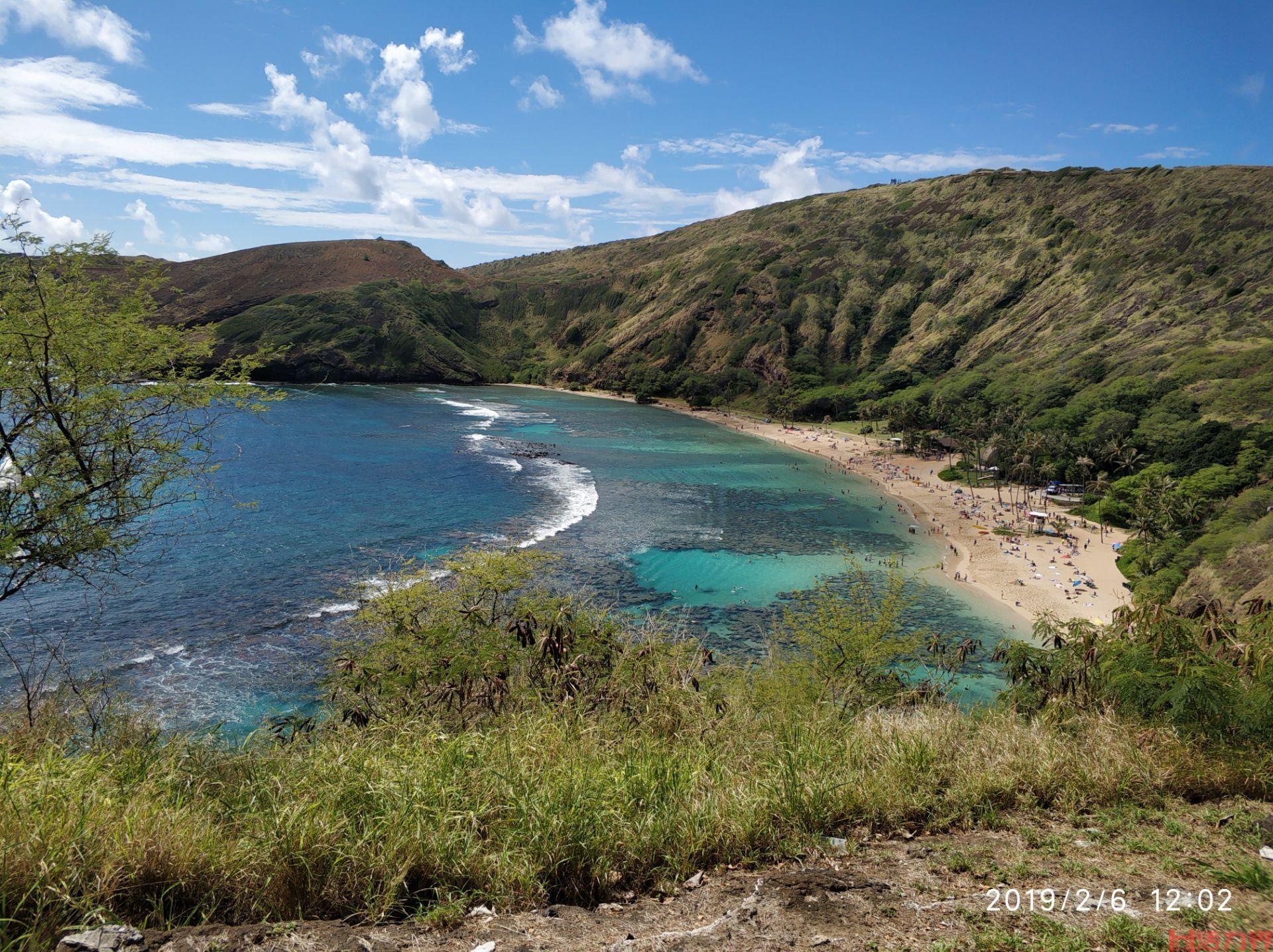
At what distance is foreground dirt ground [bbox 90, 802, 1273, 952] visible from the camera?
4293mm

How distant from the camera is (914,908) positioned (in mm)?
4738

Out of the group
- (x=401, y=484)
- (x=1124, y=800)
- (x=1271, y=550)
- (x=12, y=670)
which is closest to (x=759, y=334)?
(x=401, y=484)

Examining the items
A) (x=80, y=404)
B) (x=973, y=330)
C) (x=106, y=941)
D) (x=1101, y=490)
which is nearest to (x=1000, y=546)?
(x=1101, y=490)

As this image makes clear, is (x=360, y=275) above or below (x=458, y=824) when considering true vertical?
above

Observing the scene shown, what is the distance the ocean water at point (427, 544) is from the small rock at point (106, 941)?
2164cm

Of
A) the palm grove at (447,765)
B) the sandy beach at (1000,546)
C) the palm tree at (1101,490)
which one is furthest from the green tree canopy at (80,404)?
the palm tree at (1101,490)

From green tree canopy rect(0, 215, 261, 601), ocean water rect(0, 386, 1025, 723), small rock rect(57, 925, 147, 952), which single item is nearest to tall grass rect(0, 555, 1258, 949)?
small rock rect(57, 925, 147, 952)

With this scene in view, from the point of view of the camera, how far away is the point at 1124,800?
6379mm

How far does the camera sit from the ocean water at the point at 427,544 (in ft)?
89.6

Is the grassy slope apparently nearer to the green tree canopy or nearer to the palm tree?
the palm tree

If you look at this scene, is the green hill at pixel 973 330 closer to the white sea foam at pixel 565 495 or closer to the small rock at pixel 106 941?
the small rock at pixel 106 941

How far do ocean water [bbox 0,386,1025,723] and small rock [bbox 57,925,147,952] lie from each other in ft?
71.0

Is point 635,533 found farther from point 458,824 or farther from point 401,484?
point 458,824

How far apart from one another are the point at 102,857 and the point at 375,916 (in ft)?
5.73
